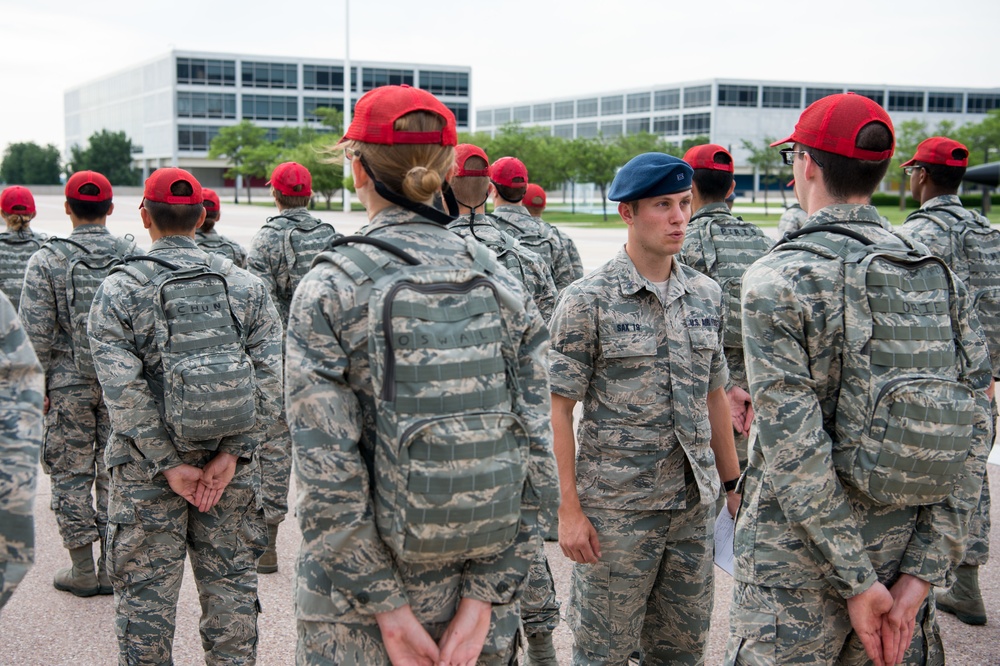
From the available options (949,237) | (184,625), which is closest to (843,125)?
(949,237)

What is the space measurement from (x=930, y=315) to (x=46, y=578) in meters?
5.21

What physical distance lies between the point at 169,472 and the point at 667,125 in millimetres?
94220

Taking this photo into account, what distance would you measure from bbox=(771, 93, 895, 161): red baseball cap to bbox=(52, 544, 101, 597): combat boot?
4.65 m

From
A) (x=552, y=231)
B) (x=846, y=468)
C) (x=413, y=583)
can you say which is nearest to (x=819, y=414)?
(x=846, y=468)

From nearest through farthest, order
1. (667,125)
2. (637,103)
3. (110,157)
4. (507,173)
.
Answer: (507,173) < (110,157) < (667,125) < (637,103)

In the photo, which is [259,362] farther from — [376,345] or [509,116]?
[509,116]

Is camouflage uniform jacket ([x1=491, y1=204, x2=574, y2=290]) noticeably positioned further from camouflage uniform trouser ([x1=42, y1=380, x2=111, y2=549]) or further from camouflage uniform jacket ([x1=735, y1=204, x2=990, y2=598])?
camouflage uniform jacket ([x1=735, y1=204, x2=990, y2=598])

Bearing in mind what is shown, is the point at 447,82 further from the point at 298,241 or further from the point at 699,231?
the point at 699,231

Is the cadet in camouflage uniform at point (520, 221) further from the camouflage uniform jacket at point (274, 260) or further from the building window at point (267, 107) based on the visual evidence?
the building window at point (267, 107)

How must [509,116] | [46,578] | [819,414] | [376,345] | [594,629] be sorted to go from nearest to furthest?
[376,345], [819,414], [594,629], [46,578], [509,116]

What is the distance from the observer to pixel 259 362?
160 inches

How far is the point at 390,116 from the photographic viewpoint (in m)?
2.30

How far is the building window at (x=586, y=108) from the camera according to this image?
10181 centimetres

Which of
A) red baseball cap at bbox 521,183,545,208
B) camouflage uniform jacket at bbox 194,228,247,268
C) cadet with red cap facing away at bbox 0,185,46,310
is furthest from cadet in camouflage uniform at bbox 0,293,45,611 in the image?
→ red baseball cap at bbox 521,183,545,208
